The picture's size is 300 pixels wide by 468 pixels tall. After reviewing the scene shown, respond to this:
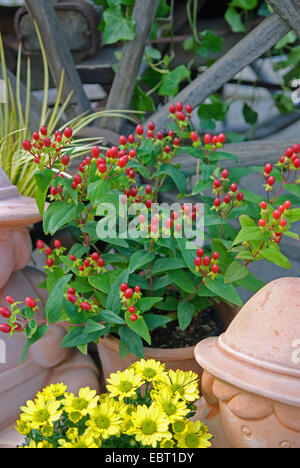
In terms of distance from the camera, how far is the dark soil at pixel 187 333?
1.15 meters

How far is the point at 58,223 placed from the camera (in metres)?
0.91

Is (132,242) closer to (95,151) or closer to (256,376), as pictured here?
(95,151)

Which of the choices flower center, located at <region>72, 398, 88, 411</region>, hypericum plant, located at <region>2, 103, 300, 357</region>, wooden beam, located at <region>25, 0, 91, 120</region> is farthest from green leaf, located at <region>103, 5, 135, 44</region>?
flower center, located at <region>72, 398, 88, 411</region>

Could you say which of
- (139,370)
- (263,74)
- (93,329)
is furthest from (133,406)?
(263,74)

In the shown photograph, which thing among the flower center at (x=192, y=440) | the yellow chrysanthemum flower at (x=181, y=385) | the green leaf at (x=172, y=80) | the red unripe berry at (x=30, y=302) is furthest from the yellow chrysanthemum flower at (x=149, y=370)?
the green leaf at (x=172, y=80)

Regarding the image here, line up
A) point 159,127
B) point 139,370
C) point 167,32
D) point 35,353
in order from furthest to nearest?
point 167,32
point 159,127
point 35,353
point 139,370

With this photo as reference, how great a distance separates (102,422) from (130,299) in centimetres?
24

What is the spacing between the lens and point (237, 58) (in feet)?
4.92

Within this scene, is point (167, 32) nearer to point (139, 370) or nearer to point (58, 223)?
point (58, 223)

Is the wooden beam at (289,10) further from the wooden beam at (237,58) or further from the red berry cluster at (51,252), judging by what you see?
the red berry cluster at (51,252)

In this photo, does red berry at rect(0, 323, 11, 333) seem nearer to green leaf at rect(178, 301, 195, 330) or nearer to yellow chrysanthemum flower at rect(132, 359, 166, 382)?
yellow chrysanthemum flower at rect(132, 359, 166, 382)

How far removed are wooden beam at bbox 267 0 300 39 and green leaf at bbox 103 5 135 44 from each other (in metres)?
0.46

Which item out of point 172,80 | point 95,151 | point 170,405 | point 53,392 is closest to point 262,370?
point 170,405
